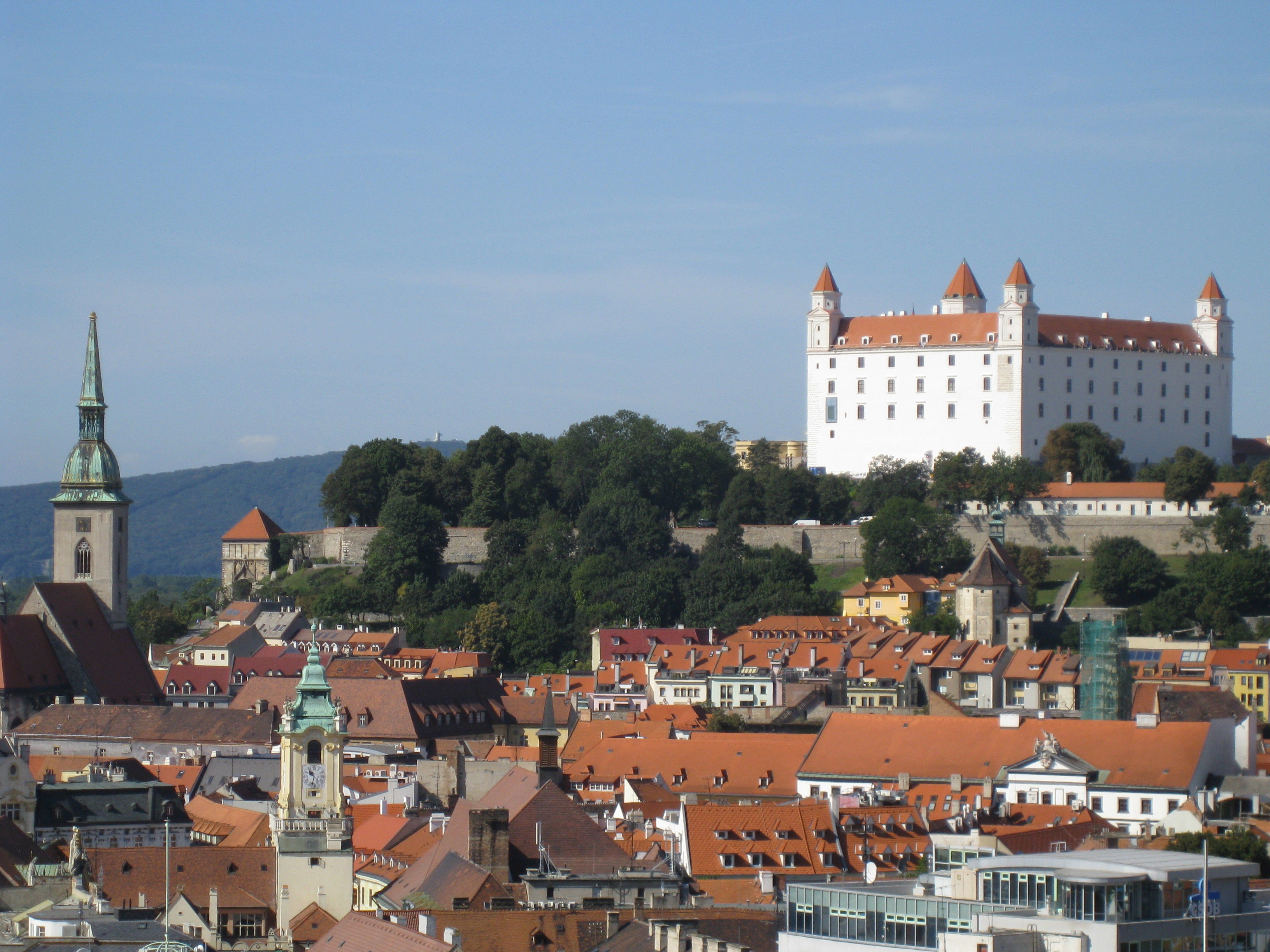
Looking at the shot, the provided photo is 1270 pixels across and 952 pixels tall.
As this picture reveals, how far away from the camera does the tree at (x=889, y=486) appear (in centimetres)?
9762

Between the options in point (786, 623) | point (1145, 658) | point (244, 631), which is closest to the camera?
point (1145, 658)

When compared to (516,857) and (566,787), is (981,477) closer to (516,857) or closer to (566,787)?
(566,787)

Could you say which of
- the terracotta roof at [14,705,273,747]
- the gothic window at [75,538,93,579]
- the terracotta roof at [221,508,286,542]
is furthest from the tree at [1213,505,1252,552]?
the gothic window at [75,538,93,579]

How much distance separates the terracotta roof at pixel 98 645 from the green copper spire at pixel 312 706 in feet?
109

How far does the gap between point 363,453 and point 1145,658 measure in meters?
40.4

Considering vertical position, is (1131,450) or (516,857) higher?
(1131,450)

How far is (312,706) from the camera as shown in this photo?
40.6 m

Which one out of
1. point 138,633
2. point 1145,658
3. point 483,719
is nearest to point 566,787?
point 483,719

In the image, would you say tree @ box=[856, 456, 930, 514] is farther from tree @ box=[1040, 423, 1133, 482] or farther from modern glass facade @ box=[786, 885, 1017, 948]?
modern glass facade @ box=[786, 885, 1017, 948]

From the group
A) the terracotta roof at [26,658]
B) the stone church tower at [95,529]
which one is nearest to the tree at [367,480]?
the stone church tower at [95,529]

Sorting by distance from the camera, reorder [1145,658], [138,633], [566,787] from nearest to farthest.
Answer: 1. [566,787]
2. [1145,658]
3. [138,633]

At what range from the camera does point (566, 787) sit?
Result: 5153cm

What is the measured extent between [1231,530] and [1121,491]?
23.5 feet

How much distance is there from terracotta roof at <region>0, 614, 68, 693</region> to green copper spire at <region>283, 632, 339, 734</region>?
31.9 meters
